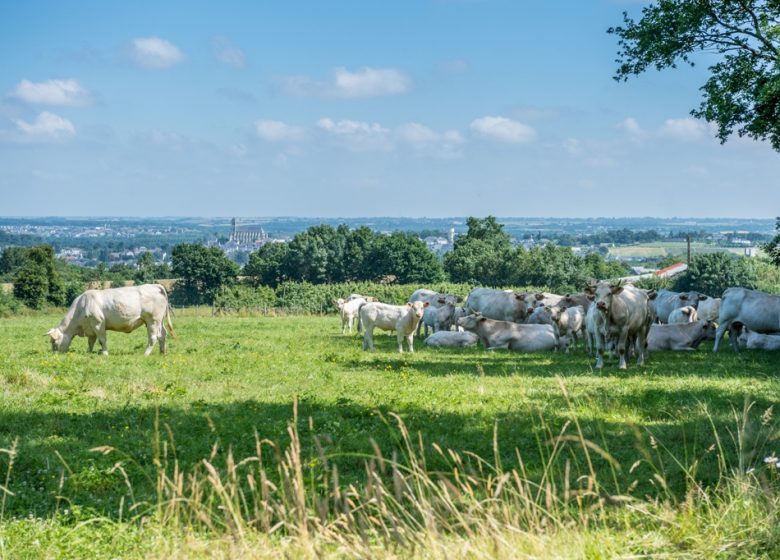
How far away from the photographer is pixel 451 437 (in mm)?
11539

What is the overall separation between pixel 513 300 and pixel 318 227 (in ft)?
305

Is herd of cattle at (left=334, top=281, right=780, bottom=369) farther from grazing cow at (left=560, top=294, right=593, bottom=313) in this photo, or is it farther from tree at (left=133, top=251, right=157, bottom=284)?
tree at (left=133, top=251, right=157, bottom=284)

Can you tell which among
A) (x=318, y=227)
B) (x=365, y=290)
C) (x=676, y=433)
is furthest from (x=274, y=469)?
(x=318, y=227)

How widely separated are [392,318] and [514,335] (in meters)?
3.92

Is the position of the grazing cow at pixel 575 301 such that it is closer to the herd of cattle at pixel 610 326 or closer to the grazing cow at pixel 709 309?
the herd of cattle at pixel 610 326

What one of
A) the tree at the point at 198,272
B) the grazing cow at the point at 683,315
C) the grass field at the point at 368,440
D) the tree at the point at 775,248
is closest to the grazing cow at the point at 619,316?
the grass field at the point at 368,440

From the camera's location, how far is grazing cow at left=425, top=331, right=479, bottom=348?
91.0ft

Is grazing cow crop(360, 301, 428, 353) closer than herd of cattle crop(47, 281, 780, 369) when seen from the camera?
No

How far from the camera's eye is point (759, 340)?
25844 mm

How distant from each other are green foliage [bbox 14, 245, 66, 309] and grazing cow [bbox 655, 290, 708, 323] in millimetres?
67256

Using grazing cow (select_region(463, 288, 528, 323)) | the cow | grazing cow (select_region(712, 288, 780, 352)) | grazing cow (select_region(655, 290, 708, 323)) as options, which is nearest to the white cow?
grazing cow (select_region(655, 290, 708, 323))

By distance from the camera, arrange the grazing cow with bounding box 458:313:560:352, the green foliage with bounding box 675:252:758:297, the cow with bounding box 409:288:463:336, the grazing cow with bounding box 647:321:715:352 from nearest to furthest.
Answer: the grazing cow with bounding box 647:321:715:352, the grazing cow with bounding box 458:313:560:352, the cow with bounding box 409:288:463:336, the green foliage with bounding box 675:252:758:297

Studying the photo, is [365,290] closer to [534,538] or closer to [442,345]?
[442,345]

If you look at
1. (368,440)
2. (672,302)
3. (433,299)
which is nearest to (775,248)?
(672,302)
